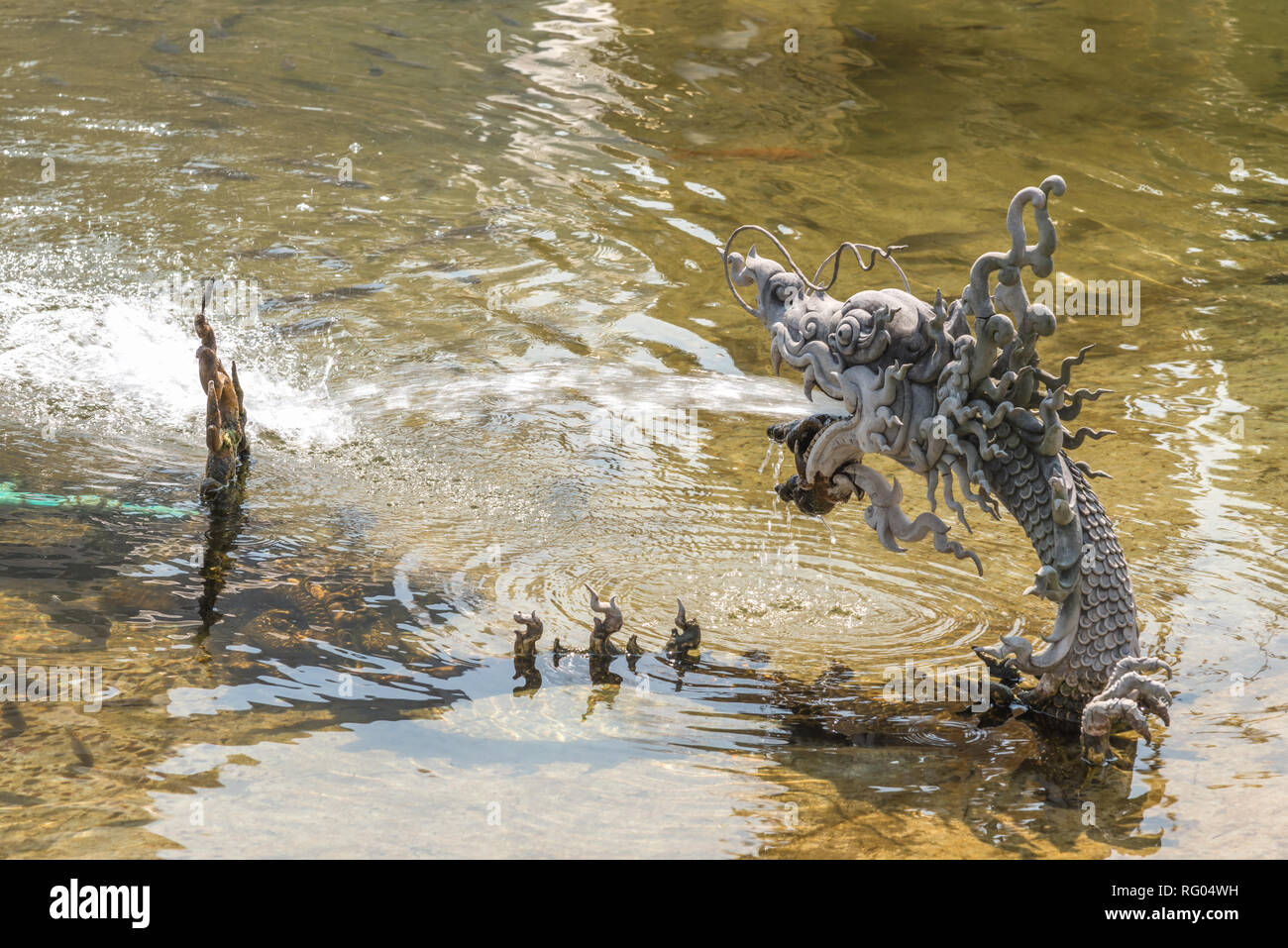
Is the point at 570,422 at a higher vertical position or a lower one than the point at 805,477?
lower

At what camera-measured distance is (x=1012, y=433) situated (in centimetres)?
524

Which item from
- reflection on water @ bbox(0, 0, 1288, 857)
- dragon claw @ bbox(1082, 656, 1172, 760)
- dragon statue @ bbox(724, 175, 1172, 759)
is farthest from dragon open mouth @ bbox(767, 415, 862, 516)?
dragon claw @ bbox(1082, 656, 1172, 760)

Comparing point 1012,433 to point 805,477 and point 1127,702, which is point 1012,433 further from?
point 1127,702

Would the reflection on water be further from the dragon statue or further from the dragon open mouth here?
the dragon open mouth

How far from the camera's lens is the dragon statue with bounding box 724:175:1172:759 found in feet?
16.7

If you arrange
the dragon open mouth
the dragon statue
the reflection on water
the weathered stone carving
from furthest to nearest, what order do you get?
the weathered stone carving < the dragon open mouth < the dragon statue < the reflection on water

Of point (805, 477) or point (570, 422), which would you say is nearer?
point (805, 477)

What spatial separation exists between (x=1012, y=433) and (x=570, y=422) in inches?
162

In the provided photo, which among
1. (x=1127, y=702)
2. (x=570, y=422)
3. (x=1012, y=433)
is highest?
(x=1012, y=433)

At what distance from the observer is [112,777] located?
4.77 metres

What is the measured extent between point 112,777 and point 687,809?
202cm

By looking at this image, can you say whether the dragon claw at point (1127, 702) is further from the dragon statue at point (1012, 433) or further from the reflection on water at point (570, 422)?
the reflection on water at point (570, 422)

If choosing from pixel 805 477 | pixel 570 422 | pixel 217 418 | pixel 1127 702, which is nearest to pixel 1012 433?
pixel 805 477

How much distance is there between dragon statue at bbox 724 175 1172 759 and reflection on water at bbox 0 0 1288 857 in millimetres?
331
